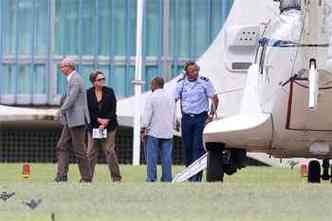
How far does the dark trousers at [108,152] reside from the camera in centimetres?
2256

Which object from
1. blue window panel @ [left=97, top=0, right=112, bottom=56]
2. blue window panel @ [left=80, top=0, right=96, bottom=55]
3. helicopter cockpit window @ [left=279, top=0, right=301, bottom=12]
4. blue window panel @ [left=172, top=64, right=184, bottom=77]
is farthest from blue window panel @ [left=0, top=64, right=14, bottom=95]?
helicopter cockpit window @ [left=279, top=0, right=301, bottom=12]

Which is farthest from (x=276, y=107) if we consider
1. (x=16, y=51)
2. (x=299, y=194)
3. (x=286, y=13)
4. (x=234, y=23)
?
(x=16, y=51)

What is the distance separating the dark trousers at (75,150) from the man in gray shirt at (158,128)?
1435mm

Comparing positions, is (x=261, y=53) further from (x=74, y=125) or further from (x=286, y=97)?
(x=74, y=125)

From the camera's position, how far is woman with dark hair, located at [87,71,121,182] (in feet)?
74.3

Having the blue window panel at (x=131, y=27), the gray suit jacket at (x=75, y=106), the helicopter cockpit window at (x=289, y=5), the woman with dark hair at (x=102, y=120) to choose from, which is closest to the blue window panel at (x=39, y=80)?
the blue window panel at (x=131, y=27)

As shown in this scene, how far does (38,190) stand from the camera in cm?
1534

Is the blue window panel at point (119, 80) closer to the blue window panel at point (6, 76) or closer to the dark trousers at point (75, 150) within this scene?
the blue window panel at point (6, 76)

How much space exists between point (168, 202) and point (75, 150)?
24.7 feet

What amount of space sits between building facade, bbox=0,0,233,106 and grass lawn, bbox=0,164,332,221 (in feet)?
69.7

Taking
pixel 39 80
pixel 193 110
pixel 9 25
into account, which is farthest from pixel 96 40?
pixel 193 110

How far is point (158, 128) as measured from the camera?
23.0 m

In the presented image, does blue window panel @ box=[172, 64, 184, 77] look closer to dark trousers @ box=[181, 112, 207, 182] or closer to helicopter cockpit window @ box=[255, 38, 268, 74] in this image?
dark trousers @ box=[181, 112, 207, 182]

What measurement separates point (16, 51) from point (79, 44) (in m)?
1.63
